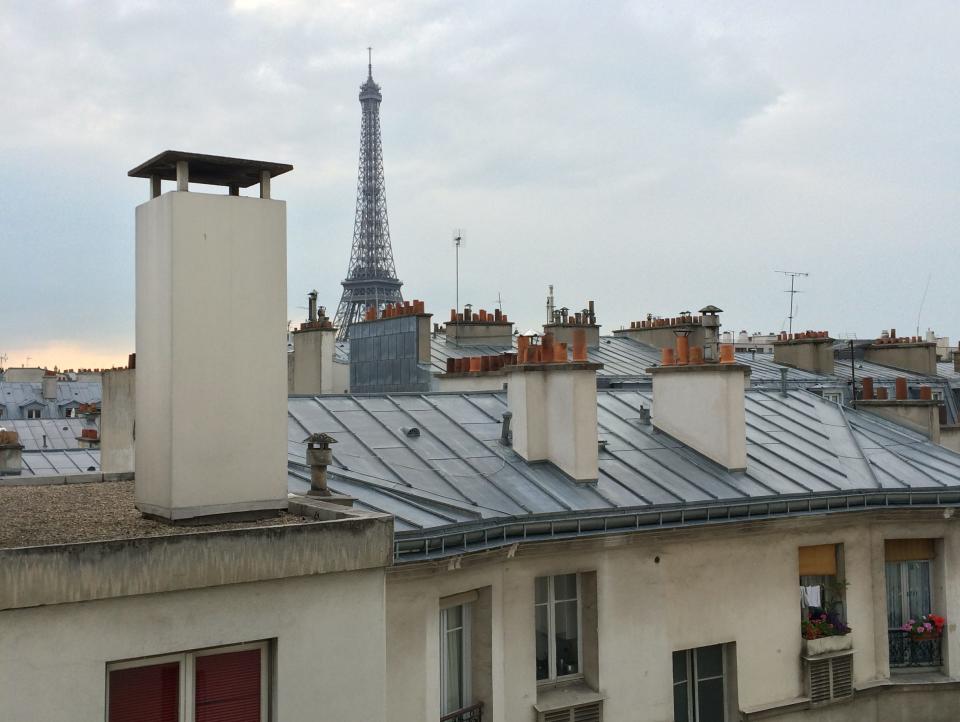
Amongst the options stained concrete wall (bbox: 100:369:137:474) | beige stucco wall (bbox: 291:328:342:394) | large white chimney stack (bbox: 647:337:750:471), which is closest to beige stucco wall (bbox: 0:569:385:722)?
large white chimney stack (bbox: 647:337:750:471)

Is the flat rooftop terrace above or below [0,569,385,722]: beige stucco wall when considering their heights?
above

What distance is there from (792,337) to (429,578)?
2804cm

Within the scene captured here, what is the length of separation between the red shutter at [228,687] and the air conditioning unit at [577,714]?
18.1 feet

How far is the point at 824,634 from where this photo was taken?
1312 centimetres

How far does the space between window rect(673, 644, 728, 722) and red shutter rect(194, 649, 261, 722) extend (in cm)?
766

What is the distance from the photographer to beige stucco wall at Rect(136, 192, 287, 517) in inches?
266

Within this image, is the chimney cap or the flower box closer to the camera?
the chimney cap

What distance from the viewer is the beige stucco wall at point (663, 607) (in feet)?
30.8

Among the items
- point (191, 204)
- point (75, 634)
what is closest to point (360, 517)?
point (75, 634)

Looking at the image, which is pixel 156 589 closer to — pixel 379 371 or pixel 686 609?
pixel 686 609

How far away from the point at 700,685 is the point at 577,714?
219 cm

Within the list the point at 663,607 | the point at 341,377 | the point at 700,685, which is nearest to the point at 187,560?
the point at 663,607

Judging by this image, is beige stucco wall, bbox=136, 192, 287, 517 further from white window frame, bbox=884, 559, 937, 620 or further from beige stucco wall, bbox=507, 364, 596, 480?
white window frame, bbox=884, 559, 937, 620

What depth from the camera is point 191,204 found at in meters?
6.85
